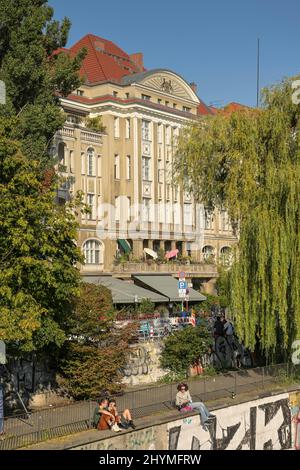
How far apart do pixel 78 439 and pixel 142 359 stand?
11.4 meters

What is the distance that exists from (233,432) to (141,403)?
10.1 ft

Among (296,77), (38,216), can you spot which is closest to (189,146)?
(296,77)

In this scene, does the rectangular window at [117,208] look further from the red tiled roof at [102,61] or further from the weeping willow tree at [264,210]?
the weeping willow tree at [264,210]

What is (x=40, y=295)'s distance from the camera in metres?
19.2

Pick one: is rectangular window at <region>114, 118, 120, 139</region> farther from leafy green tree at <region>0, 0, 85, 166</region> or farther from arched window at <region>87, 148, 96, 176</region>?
leafy green tree at <region>0, 0, 85, 166</region>

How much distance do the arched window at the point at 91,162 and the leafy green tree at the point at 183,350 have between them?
72.9 feet

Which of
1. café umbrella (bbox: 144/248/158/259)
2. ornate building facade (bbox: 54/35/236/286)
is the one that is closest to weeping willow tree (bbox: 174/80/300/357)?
ornate building facade (bbox: 54/35/236/286)

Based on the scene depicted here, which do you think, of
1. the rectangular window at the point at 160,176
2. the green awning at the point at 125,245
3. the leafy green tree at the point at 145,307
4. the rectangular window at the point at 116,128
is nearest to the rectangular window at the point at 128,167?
the rectangular window at the point at 116,128

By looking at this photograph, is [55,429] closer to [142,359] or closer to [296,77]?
[142,359]

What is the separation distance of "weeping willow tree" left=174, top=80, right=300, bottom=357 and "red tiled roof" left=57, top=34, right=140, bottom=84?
91.0 feet

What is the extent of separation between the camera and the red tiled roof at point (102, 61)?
54594mm

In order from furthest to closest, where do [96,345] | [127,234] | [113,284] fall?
[127,234] < [113,284] < [96,345]

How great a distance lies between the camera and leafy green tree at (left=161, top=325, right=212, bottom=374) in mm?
28141
